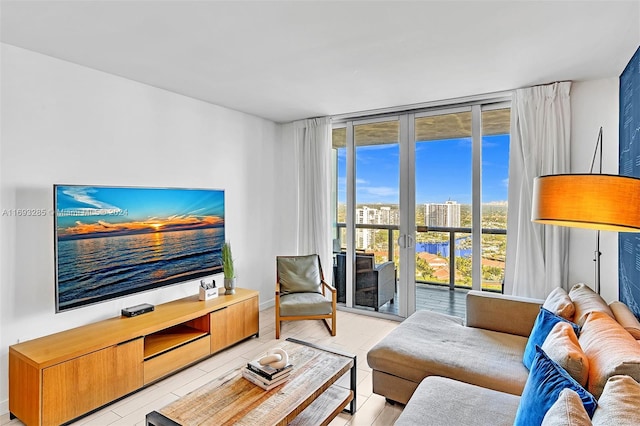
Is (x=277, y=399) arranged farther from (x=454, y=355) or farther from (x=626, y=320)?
(x=626, y=320)

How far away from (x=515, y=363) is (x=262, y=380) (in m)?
1.56

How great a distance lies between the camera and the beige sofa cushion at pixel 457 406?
64.5 inches

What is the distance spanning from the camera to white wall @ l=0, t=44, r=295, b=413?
2465 mm

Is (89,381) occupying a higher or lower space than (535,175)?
lower

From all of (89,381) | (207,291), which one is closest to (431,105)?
(207,291)

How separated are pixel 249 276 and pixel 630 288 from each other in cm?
375

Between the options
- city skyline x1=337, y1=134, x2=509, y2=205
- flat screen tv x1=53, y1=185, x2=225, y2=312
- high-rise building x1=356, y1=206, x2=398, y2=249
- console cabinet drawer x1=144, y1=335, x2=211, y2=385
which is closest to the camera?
flat screen tv x1=53, y1=185, x2=225, y2=312

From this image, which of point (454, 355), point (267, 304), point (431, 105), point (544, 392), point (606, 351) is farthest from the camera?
point (267, 304)

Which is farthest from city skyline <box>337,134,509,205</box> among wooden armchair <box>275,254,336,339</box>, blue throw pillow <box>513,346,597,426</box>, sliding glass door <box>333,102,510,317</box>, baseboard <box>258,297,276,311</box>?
blue throw pillow <box>513,346,597,426</box>

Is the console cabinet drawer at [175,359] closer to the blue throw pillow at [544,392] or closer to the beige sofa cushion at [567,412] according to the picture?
the blue throw pillow at [544,392]

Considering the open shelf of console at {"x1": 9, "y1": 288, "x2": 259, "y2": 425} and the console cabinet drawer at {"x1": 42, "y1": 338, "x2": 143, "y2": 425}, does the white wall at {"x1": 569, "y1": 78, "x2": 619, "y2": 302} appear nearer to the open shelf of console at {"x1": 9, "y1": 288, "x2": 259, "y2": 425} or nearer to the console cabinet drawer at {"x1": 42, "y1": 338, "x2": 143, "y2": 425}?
the open shelf of console at {"x1": 9, "y1": 288, "x2": 259, "y2": 425}

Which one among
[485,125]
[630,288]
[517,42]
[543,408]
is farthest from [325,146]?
[543,408]

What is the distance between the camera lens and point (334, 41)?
243 centimetres

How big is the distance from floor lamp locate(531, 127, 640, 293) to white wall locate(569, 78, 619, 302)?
1.82 meters
